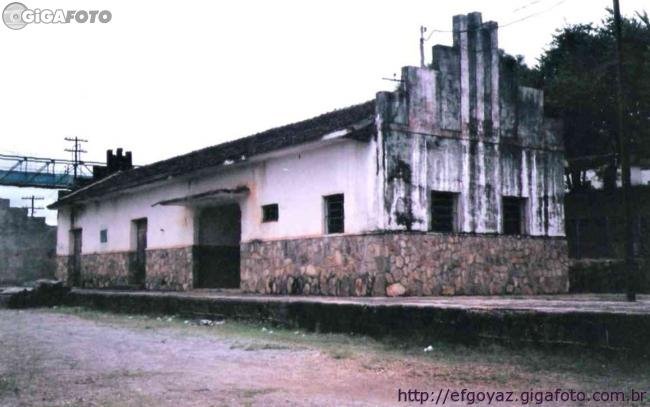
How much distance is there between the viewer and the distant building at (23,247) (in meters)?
38.4

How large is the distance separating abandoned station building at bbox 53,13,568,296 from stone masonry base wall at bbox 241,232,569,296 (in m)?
0.03

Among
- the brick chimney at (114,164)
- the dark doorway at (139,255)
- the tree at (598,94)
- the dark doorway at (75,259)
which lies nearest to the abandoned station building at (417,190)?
the dark doorway at (139,255)

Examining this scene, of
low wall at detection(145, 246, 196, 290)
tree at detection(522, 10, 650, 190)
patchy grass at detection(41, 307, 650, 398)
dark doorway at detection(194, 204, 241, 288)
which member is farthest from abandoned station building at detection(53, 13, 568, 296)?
tree at detection(522, 10, 650, 190)

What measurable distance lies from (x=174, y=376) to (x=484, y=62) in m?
11.6

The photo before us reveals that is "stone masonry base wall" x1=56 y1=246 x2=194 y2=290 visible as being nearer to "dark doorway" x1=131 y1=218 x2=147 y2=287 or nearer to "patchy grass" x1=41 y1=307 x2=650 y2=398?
"dark doorway" x1=131 y1=218 x2=147 y2=287

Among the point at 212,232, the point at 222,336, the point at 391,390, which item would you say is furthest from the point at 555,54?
the point at 391,390

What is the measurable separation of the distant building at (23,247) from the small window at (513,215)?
29912mm

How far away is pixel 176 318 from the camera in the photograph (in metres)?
15.6

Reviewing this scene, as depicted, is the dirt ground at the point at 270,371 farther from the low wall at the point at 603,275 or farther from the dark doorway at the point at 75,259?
the dark doorway at the point at 75,259

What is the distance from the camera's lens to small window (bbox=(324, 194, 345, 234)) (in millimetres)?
15414

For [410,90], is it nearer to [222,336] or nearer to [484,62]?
[484,62]

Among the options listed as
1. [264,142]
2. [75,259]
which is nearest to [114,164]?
[75,259]

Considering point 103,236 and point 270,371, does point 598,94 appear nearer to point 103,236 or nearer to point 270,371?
point 103,236

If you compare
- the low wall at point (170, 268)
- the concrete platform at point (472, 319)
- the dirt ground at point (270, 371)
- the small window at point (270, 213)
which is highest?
the small window at point (270, 213)
